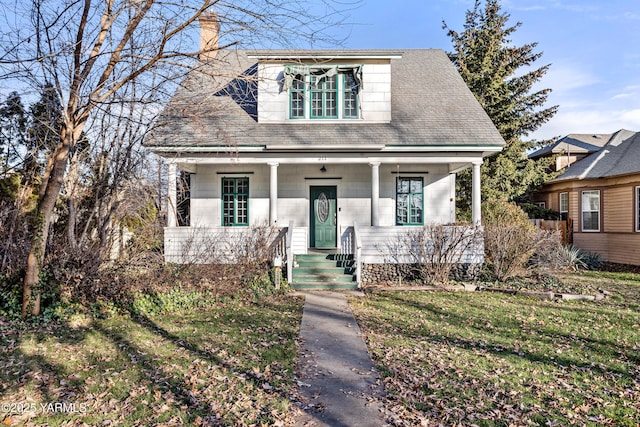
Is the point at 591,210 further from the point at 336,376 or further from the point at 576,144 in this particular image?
the point at 336,376

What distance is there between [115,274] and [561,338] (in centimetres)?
820

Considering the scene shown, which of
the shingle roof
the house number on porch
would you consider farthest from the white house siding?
the shingle roof

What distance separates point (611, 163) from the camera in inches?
657

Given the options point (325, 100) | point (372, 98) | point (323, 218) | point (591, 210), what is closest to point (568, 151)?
point (591, 210)

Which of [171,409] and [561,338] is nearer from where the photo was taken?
[171,409]

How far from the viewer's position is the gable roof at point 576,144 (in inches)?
841

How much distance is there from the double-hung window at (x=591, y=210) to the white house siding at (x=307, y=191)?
7854 millimetres

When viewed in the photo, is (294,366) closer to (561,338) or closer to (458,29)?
(561,338)

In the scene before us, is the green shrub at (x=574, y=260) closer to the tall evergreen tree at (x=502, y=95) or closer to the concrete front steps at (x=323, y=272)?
the tall evergreen tree at (x=502, y=95)

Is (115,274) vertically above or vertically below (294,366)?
above

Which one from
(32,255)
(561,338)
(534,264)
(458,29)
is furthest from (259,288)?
(458,29)

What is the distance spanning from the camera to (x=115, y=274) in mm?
7746

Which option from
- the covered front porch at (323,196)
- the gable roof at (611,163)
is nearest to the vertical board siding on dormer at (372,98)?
the covered front porch at (323,196)

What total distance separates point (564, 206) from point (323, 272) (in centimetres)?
1405
